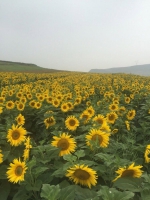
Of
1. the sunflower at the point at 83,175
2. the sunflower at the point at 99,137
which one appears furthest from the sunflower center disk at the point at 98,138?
the sunflower at the point at 83,175

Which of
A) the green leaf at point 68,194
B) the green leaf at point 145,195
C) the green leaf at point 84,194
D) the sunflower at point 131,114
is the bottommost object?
the sunflower at point 131,114

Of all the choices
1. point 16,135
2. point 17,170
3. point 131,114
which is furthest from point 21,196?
point 131,114

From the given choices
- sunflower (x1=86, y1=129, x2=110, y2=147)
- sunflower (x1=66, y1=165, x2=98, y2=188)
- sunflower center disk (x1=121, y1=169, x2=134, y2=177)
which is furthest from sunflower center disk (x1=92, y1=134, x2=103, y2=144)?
sunflower center disk (x1=121, y1=169, x2=134, y2=177)

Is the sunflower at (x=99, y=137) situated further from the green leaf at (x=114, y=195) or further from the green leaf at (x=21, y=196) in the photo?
the green leaf at (x=114, y=195)

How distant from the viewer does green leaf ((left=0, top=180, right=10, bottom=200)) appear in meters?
Result: 2.85

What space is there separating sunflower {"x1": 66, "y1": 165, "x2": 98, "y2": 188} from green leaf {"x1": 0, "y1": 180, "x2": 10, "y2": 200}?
912mm

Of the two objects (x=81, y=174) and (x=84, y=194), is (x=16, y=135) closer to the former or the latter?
(x=81, y=174)

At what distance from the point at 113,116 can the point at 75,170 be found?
3073mm

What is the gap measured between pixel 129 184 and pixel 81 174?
48cm

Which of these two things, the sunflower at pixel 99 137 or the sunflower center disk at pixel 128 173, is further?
the sunflower at pixel 99 137

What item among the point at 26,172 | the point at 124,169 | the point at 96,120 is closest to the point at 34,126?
the point at 96,120

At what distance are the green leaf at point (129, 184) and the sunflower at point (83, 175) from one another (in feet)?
0.86

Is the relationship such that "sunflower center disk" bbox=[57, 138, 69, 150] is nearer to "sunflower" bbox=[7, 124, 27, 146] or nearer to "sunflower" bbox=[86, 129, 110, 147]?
"sunflower" bbox=[86, 129, 110, 147]

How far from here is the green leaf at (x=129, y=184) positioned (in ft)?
7.06
